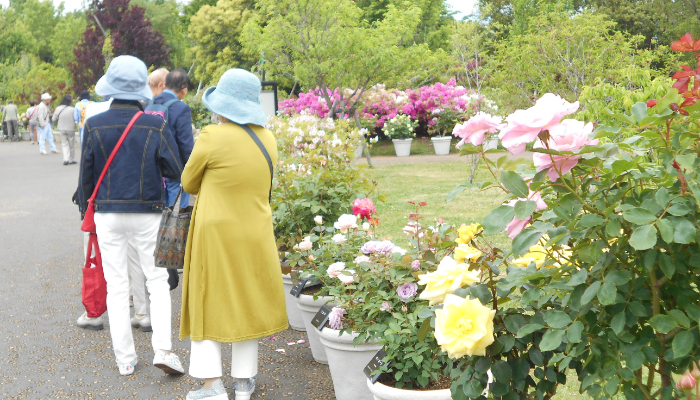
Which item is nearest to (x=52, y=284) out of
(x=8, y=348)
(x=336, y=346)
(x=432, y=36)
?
(x=8, y=348)

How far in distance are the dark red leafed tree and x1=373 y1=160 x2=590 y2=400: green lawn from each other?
2024 centimetres

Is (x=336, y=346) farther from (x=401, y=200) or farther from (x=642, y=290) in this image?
(x=401, y=200)

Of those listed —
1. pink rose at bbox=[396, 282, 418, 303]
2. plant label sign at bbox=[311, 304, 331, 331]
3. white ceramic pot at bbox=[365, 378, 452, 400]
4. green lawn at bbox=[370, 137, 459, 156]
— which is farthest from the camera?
green lawn at bbox=[370, 137, 459, 156]

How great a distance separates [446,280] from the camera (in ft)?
5.85

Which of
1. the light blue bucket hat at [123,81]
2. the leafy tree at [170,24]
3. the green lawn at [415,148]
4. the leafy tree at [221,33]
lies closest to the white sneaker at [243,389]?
the light blue bucket hat at [123,81]

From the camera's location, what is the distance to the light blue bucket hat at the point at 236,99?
326 centimetres

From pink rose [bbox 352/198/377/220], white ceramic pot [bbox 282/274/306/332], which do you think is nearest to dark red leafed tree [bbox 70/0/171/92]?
white ceramic pot [bbox 282/274/306/332]

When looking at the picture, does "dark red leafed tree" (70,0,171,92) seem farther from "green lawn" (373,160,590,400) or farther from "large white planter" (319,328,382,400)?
"large white planter" (319,328,382,400)

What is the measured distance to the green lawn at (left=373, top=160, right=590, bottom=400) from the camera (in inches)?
320

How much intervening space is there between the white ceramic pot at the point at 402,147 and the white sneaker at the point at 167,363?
14.4 meters

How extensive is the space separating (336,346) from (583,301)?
84.2 inches

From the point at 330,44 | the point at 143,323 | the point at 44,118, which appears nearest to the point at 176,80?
the point at 143,323

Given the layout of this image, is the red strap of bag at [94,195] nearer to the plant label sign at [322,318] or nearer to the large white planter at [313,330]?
the large white planter at [313,330]

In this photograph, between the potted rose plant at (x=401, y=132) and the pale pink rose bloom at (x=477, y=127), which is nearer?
the pale pink rose bloom at (x=477, y=127)
